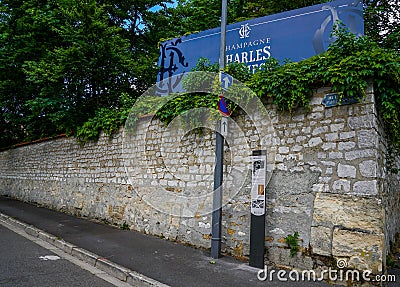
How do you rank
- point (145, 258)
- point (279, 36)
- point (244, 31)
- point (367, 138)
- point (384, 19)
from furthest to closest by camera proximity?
point (384, 19) < point (244, 31) < point (279, 36) < point (145, 258) < point (367, 138)

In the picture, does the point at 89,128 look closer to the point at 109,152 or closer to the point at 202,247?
the point at 109,152

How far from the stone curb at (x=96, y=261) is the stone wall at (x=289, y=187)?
174 centimetres

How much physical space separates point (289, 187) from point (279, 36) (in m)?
3.19

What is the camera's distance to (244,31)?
7.16 m

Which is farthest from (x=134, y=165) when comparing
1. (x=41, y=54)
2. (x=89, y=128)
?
(x=41, y=54)

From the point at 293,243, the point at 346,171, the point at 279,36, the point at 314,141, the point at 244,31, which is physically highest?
the point at 244,31

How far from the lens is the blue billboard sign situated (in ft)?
19.9

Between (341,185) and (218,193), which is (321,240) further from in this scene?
(218,193)

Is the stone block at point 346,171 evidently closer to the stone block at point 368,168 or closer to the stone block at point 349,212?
the stone block at point 368,168

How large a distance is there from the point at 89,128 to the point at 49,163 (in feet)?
11.8

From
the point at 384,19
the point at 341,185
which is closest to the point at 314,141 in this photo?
the point at 341,185

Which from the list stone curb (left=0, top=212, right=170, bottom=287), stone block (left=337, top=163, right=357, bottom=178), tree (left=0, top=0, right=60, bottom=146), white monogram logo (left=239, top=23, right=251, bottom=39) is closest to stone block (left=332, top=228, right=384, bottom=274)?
stone block (left=337, top=163, right=357, bottom=178)

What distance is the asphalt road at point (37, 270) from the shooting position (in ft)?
Answer: 14.4

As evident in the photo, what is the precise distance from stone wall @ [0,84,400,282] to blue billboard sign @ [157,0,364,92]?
1540 mm
